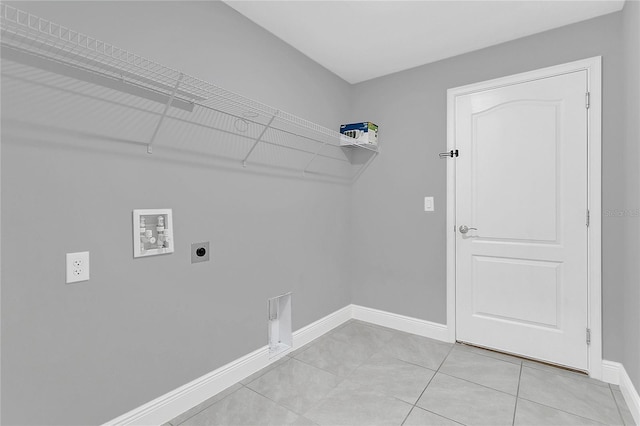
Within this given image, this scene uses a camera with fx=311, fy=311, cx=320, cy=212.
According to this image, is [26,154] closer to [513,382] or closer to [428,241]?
[428,241]

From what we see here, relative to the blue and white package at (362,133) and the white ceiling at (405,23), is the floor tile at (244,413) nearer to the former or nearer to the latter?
the blue and white package at (362,133)

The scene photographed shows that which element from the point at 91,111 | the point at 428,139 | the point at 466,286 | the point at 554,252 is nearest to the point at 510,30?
the point at 428,139

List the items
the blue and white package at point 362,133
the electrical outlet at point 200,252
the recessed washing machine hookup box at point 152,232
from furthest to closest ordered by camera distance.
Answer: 1. the blue and white package at point 362,133
2. the electrical outlet at point 200,252
3. the recessed washing machine hookup box at point 152,232

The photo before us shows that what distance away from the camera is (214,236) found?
1.90 metres

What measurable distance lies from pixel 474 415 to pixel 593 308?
3.79 ft

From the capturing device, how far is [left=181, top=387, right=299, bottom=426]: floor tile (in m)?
1.64

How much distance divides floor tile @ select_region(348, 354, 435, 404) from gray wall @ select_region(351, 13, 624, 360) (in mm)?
670

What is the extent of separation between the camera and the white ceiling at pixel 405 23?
1.97 metres

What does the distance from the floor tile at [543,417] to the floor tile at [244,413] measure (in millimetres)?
1221

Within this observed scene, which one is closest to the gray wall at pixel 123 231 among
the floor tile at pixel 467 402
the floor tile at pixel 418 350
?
the floor tile at pixel 418 350

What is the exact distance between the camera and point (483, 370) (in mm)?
2168

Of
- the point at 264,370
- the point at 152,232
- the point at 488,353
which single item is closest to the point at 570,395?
the point at 488,353

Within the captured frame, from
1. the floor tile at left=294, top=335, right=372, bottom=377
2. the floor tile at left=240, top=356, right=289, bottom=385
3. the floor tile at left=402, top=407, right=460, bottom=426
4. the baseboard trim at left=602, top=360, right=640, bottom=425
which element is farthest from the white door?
the floor tile at left=240, top=356, right=289, bottom=385

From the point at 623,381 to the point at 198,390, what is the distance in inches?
101
